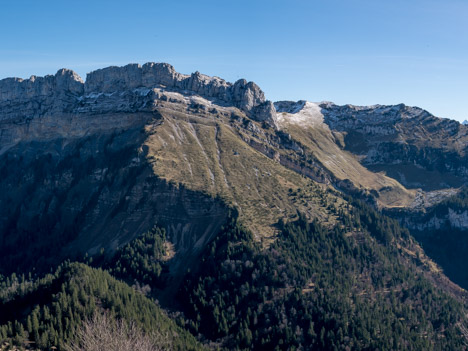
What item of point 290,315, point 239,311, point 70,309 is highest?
point 70,309

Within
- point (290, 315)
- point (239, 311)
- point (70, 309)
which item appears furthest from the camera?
point (239, 311)

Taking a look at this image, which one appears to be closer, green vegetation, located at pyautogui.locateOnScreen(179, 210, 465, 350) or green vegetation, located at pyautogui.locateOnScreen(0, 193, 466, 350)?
green vegetation, located at pyautogui.locateOnScreen(0, 193, 466, 350)

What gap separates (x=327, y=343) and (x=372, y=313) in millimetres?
29647

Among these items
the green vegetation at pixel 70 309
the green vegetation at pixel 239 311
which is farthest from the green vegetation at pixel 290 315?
the green vegetation at pixel 70 309

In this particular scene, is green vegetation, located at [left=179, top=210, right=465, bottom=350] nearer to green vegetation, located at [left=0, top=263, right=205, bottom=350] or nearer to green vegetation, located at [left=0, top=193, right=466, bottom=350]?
green vegetation, located at [left=0, top=193, right=466, bottom=350]

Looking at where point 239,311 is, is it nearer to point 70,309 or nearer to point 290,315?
point 290,315

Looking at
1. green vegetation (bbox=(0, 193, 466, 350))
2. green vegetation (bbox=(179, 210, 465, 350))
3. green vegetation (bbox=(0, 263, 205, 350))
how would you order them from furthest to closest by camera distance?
1. green vegetation (bbox=(179, 210, 465, 350))
2. green vegetation (bbox=(0, 193, 466, 350))
3. green vegetation (bbox=(0, 263, 205, 350))

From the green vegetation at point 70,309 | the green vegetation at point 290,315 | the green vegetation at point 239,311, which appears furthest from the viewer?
the green vegetation at point 290,315

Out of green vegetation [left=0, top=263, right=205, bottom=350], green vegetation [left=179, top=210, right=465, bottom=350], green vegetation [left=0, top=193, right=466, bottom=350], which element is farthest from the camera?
green vegetation [left=179, top=210, right=465, bottom=350]

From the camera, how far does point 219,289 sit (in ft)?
625

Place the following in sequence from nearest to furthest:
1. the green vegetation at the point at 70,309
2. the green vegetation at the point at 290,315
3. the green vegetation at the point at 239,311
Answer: the green vegetation at the point at 70,309 → the green vegetation at the point at 239,311 → the green vegetation at the point at 290,315

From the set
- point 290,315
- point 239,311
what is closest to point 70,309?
point 239,311

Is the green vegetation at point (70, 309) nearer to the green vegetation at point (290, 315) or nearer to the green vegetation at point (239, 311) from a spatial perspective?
the green vegetation at point (239, 311)

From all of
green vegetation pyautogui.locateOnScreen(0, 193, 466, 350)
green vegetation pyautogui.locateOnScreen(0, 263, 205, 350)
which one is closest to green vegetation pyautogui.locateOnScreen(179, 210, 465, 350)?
green vegetation pyautogui.locateOnScreen(0, 193, 466, 350)
